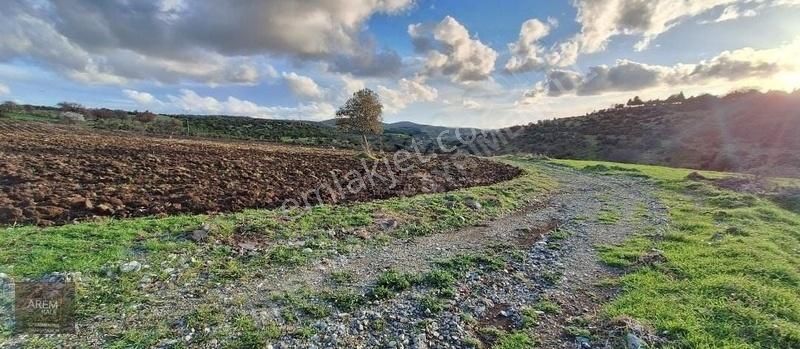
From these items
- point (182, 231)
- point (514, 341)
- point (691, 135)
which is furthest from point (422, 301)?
point (691, 135)

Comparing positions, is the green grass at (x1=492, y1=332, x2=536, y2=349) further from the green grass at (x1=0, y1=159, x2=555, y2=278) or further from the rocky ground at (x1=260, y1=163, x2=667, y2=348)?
the green grass at (x1=0, y1=159, x2=555, y2=278)

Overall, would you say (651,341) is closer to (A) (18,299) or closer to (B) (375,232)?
(B) (375,232)

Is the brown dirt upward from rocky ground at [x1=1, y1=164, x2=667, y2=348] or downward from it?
upward

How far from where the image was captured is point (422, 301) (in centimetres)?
688

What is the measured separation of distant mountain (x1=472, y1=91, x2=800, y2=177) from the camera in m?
43.5

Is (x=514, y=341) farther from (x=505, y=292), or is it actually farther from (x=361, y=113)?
(x=361, y=113)

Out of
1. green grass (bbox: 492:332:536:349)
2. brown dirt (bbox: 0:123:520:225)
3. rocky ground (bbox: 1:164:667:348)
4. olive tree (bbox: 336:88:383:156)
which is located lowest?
green grass (bbox: 492:332:536:349)

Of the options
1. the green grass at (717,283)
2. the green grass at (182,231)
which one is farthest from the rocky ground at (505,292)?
the green grass at (182,231)

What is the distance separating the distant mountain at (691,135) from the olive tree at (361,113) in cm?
3430

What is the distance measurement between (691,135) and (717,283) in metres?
63.2

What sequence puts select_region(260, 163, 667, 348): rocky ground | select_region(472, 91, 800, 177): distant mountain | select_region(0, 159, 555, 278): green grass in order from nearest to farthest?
select_region(260, 163, 667, 348): rocky ground, select_region(0, 159, 555, 278): green grass, select_region(472, 91, 800, 177): distant mountain

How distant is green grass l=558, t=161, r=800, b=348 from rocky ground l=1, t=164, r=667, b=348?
2.10 feet

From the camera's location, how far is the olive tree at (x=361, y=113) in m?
31.1

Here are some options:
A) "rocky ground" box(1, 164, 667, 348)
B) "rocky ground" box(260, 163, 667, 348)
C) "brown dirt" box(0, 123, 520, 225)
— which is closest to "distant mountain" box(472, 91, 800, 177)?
"rocky ground" box(260, 163, 667, 348)
